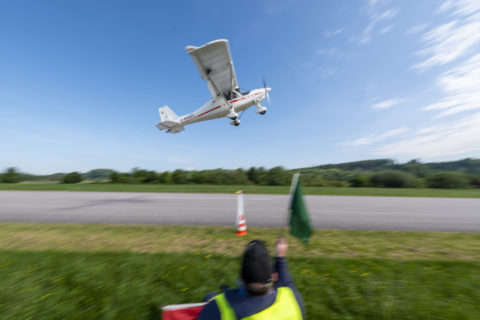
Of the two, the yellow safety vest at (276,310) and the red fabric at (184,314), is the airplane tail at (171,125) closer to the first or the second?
the red fabric at (184,314)

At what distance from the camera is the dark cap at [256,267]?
1128 millimetres

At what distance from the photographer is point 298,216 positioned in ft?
8.32

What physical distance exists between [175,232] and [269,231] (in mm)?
2483

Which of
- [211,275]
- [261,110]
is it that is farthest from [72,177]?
[211,275]

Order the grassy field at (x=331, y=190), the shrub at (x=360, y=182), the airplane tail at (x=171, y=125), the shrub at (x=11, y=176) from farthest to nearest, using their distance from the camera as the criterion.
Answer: the shrub at (x=11, y=176), the shrub at (x=360, y=182), the airplane tail at (x=171, y=125), the grassy field at (x=331, y=190)

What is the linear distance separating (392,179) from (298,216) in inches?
929

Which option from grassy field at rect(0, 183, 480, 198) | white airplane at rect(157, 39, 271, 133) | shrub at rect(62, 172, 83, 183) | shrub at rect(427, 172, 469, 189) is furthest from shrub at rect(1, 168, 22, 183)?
shrub at rect(427, 172, 469, 189)

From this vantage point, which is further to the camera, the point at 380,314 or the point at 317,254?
the point at 317,254

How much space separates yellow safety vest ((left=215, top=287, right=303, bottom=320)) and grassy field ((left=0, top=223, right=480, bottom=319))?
169 cm

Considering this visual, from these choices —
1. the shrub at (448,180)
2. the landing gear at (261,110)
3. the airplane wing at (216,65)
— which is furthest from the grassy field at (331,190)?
the airplane wing at (216,65)

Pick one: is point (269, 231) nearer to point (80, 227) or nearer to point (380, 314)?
point (380, 314)

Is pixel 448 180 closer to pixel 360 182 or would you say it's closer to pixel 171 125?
pixel 360 182

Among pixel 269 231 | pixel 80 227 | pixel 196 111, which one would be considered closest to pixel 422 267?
pixel 269 231

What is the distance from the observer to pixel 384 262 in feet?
10.9
